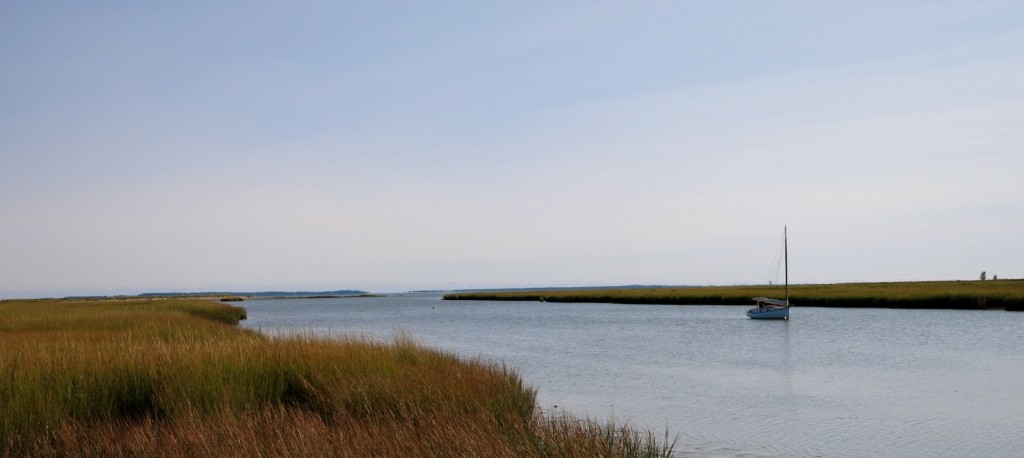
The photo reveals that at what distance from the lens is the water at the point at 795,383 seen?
13242 mm

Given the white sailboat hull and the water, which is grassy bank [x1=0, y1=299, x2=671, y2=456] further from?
the white sailboat hull

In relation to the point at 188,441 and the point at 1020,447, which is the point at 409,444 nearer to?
the point at 188,441

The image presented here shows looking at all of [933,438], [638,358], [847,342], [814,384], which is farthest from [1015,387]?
[847,342]

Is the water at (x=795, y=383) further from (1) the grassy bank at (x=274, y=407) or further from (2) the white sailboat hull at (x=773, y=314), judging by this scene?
(2) the white sailboat hull at (x=773, y=314)

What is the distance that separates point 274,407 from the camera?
10.9 meters

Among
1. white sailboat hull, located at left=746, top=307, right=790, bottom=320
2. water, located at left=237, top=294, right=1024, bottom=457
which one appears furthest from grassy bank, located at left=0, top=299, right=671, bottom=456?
white sailboat hull, located at left=746, top=307, right=790, bottom=320

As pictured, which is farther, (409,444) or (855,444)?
(855,444)

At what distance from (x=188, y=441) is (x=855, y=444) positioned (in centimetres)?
980

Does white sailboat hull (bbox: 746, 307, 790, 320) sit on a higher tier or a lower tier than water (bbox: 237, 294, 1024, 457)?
higher

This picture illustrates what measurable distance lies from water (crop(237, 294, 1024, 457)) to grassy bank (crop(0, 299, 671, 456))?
10.4ft

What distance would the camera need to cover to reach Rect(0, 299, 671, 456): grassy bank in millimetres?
8070

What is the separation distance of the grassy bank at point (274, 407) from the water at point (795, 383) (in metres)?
3.18

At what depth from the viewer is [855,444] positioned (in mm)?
12820

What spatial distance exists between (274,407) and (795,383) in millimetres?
13752
